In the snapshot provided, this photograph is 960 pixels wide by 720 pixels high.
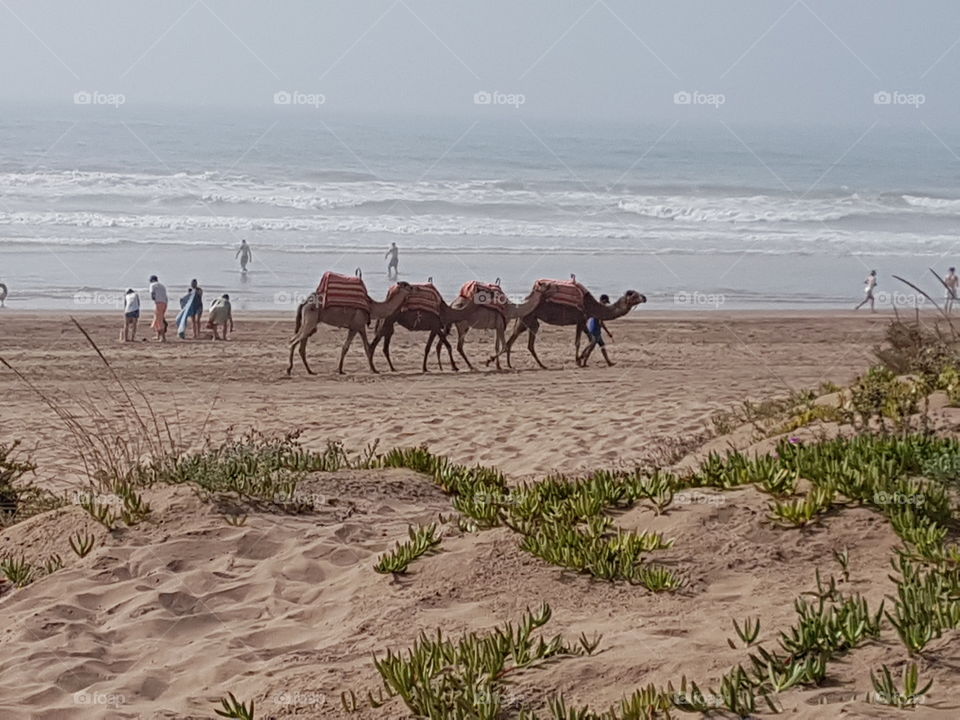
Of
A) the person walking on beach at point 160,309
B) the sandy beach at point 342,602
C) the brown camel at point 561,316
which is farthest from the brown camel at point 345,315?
the sandy beach at point 342,602

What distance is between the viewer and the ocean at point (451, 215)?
3391 centimetres

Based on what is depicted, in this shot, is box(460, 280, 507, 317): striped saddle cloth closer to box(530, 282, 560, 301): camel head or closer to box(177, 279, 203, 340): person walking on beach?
box(530, 282, 560, 301): camel head

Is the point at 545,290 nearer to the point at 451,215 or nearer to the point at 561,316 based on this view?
the point at 561,316

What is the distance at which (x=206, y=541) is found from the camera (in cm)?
698

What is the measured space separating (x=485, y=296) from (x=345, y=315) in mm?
2245

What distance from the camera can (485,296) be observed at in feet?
65.9

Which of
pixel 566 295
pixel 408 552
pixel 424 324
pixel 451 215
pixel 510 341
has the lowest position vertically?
pixel 408 552

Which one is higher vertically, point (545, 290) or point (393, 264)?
point (393, 264)

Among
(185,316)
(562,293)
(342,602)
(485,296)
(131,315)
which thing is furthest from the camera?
(185,316)

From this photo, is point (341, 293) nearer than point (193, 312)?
Yes

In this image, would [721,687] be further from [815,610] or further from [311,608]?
[311,608]

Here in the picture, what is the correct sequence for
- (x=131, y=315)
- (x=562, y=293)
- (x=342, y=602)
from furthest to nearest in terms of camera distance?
1. (x=131, y=315)
2. (x=562, y=293)
3. (x=342, y=602)

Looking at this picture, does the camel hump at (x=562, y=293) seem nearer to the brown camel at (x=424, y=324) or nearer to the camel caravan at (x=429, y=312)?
the camel caravan at (x=429, y=312)

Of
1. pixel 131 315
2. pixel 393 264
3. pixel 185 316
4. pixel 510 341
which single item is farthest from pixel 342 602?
pixel 393 264
